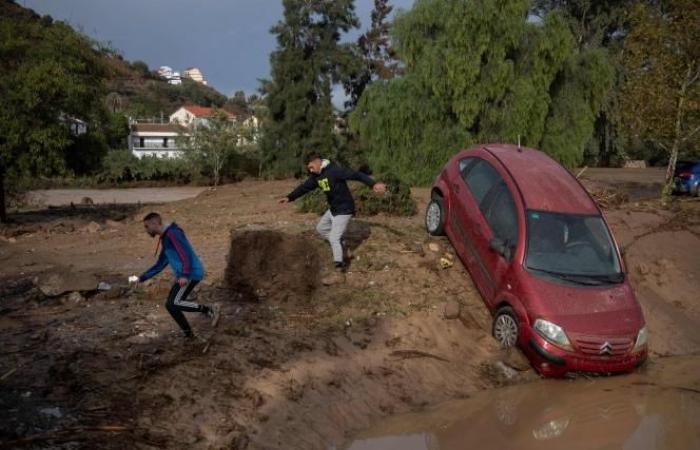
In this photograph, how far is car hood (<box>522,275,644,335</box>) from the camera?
6980 millimetres

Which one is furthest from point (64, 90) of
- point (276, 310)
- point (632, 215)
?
point (632, 215)

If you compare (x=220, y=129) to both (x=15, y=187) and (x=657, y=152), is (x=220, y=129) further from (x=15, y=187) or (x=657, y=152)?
(x=657, y=152)

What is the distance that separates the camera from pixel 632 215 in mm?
13961

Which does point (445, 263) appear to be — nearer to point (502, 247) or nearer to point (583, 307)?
point (502, 247)

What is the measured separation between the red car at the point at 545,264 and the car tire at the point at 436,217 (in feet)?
1.85

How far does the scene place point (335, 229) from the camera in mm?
8969

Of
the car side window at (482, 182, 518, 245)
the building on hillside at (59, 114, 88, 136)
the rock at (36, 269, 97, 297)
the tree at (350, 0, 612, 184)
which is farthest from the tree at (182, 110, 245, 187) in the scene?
the car side window at (482, 182, 518, 245)

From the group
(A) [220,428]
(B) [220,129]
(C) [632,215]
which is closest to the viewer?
(A) [220,428]

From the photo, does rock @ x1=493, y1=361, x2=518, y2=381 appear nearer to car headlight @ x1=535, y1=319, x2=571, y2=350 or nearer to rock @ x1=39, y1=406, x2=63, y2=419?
car headlight @ x1=535, y1=319, x2=571, y2=350

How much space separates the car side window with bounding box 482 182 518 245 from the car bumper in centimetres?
138

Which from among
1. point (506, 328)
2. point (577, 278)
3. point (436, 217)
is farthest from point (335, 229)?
point (577, 278)

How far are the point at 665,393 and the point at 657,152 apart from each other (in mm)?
42353

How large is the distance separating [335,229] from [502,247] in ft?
7.93

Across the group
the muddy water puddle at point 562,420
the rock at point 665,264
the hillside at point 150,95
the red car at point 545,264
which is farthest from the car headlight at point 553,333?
the hillside at point 150,95
